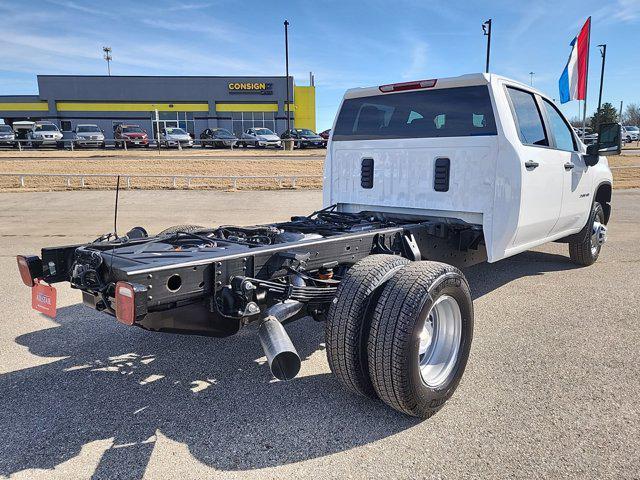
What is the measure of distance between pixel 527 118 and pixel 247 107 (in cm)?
4784

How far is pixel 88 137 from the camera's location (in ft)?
111

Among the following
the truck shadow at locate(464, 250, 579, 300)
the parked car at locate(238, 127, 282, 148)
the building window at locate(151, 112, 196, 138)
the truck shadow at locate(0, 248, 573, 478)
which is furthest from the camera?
the building window at locate(151, 112, 196, 138)

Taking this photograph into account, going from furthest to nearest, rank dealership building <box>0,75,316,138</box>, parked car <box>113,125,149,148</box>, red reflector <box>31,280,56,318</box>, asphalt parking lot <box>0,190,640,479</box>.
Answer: dealership building <box>0,75,316,138</box> < parked car <box>113,125,149,148</box> < red reflector <box>31,280,56,318</box> < asphalt parking lot <box>0,190,640,479</box>

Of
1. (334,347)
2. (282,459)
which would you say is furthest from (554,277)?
(282,459)

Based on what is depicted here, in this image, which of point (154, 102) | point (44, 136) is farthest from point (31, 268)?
point (154, 102)

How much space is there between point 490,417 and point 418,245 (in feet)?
5.14

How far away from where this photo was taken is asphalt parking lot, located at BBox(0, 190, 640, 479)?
259cm

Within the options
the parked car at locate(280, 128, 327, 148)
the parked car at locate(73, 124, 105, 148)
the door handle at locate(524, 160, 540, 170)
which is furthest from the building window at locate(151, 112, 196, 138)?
the door handle at locate(524, 160, 540, 170)

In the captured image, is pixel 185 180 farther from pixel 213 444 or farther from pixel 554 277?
pixel 213 444

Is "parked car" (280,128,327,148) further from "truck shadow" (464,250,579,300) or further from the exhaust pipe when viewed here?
the exhaust pipe

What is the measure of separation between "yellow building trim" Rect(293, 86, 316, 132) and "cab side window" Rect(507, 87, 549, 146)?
4803cm

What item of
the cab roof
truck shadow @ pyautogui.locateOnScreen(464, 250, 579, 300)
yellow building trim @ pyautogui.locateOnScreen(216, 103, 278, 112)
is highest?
yellow building trim @ pyautogui.locateOnScreen(216, 103, 278, 112)

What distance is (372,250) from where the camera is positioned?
3.81 meters

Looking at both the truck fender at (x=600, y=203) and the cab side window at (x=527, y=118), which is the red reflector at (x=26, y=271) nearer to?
the cab side window at (x=527, y=118)
